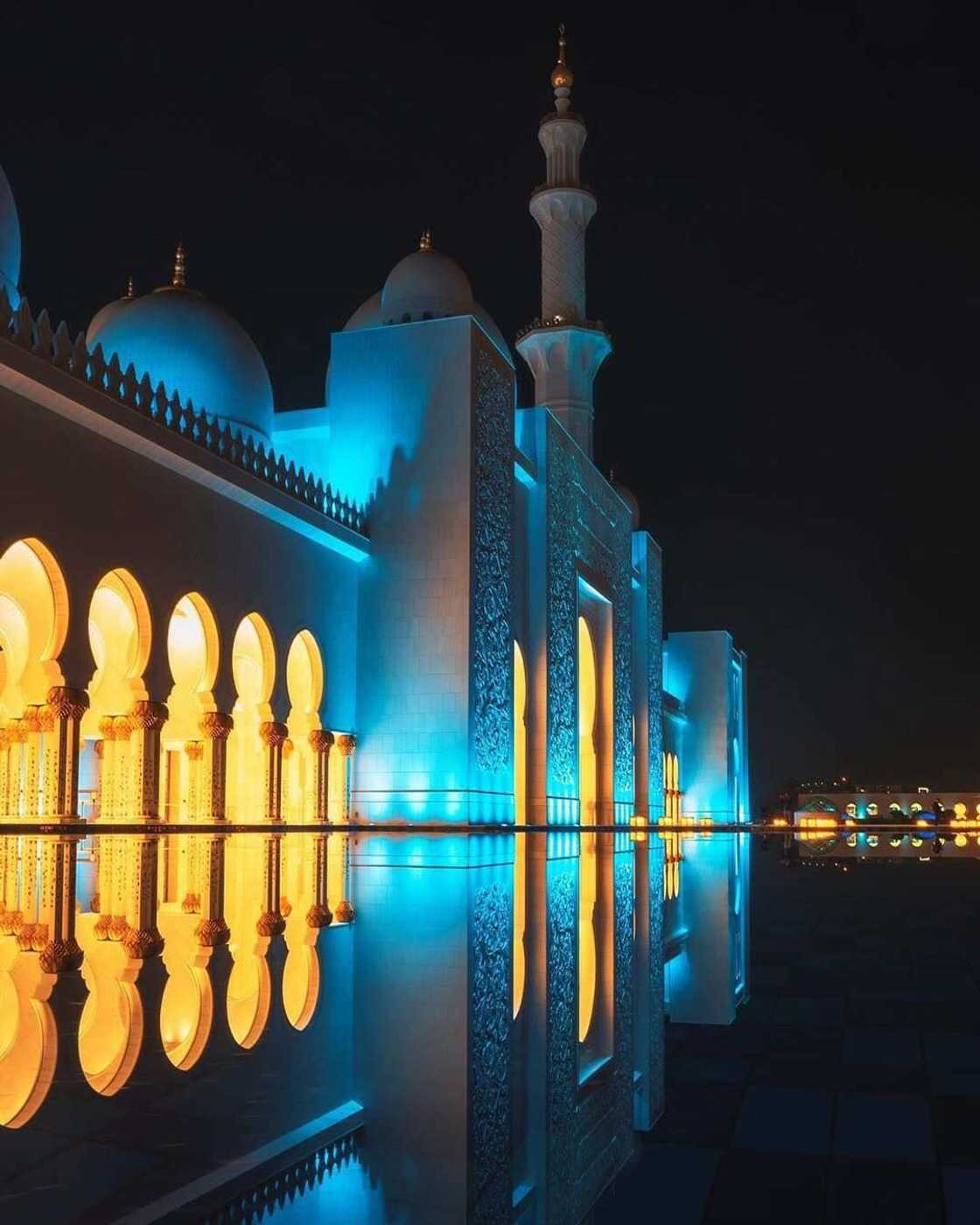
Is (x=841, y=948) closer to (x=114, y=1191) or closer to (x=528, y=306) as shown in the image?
(x=114, y=1191)

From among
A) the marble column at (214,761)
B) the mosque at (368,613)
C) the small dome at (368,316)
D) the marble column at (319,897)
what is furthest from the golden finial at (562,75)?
the marble column at (319,897)

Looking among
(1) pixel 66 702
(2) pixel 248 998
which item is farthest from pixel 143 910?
(1) pixel 66 702

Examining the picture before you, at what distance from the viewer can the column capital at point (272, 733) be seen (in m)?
10.8

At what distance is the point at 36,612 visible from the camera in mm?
8391

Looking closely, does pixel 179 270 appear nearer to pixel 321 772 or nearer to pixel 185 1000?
pixel 321 772

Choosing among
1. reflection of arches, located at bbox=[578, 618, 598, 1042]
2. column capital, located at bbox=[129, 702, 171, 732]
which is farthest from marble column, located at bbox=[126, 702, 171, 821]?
reflection of arches, located at bbox=[578, 618, 598, 1042]

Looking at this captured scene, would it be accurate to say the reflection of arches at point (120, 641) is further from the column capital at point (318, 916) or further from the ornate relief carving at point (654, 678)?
the ornate relief carving at point (654, 678)

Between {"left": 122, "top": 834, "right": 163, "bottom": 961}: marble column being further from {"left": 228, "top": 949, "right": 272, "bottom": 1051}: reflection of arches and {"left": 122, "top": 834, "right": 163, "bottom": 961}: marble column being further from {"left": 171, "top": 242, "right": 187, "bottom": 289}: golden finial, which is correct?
{"left": 171, "top": 242, "right": 187, "bottom": 289}: golden finial

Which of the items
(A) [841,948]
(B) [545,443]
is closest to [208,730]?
(B) [545,443]

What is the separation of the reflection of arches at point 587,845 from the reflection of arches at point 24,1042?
694 mm

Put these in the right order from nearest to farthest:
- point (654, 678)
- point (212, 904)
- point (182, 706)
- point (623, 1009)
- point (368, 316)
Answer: point (623, 1009) → point (212, 904) → point (182, 706) → point (368, 316) → point (654, 678)

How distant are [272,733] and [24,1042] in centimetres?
956

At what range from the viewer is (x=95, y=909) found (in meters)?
3.03

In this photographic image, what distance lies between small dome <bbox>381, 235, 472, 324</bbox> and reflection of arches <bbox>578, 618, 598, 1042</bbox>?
5242 mm
